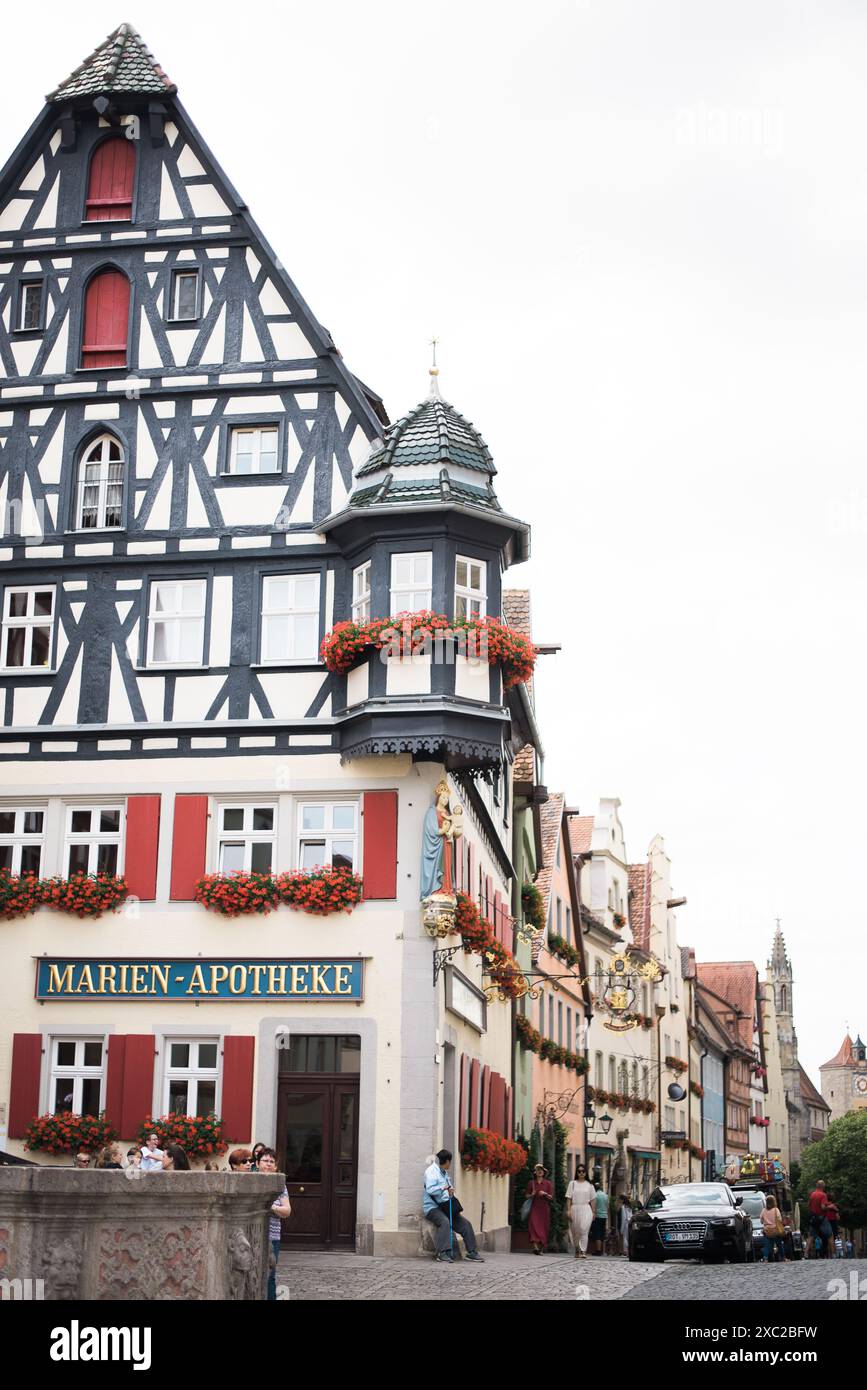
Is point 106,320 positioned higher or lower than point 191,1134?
higher

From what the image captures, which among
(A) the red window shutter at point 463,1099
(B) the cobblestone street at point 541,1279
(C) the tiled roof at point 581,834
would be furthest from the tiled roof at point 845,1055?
(B) the cobblestone street at point 541,1279

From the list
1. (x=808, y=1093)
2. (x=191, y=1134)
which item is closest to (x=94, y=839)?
(x=191, y=1134)

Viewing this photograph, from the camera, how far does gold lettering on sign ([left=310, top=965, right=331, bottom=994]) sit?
24.9m

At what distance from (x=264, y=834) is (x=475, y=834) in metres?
5.01

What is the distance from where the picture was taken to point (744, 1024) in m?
99.3

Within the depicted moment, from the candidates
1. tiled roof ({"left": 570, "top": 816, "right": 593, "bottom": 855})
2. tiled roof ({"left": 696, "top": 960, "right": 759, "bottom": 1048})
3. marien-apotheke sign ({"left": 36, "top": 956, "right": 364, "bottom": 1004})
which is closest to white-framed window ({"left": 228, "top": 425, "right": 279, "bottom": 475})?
marien-apotheke sign ({"left": 36, "top": 956, "right": 364, "bottom": 1004})

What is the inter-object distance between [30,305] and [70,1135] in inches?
503

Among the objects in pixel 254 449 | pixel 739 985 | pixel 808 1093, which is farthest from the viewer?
pixel 808 1093

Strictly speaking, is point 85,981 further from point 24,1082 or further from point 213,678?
point 213,678

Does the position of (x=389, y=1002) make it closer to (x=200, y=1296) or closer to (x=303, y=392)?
(x=303, y=392)

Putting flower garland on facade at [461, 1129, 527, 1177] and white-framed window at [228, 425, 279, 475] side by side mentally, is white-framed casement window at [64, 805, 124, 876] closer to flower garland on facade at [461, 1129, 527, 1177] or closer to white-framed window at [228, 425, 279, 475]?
white-framed window at [228, 425, 279, 475]

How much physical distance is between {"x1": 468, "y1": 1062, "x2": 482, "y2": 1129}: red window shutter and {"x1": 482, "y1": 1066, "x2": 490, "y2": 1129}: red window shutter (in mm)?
669

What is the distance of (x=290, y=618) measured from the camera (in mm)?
26641
